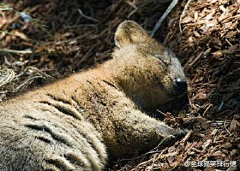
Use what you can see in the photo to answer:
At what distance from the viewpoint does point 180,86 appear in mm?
6582

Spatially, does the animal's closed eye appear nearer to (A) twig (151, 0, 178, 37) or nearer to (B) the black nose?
(B) the black nose

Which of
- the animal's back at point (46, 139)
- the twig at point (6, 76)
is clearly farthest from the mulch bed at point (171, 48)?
the animal's back at point (46, 139)

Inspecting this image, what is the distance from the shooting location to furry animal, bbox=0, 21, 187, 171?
217 inches

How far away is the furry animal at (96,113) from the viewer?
5504 mm

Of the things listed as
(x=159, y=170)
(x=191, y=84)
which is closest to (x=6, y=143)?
(x=159, y=170)

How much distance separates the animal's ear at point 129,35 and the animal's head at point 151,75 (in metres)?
0.27

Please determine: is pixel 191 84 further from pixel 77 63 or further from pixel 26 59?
pixel 26 59

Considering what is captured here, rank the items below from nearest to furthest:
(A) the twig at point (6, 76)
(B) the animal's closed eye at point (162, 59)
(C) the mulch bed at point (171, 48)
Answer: (C) the mulch bed at point (171, 48) < (B) the animal's closed eye at point (162, 59) < (A) the twig at point (6, 76)

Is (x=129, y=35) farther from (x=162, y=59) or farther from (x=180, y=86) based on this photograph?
(x=180, y=86)

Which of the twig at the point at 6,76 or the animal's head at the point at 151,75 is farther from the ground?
the animal's head at the point at 151,75

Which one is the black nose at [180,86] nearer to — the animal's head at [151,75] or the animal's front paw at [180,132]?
the animal's head at [151,75]

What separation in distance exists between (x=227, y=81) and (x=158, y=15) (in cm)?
249

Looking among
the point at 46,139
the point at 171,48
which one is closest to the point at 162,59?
the point at 171,48

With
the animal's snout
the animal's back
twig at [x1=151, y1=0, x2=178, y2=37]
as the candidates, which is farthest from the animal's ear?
the animal's back
